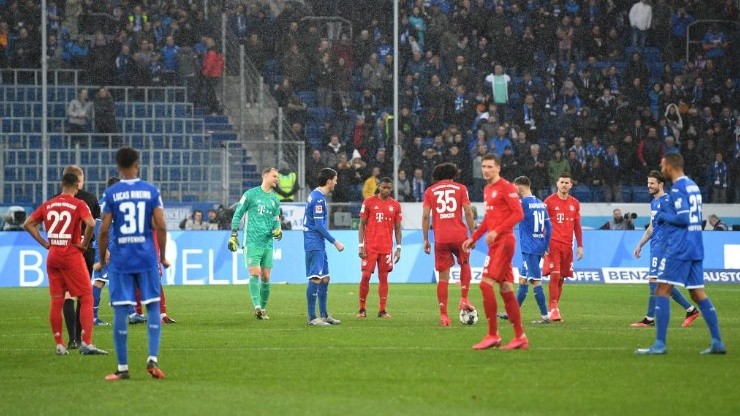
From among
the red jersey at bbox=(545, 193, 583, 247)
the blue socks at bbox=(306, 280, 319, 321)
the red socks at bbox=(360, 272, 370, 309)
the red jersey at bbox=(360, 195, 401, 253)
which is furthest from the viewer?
the red jersey at bbox=(545, 193, 583, 247)

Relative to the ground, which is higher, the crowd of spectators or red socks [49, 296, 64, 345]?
the crowd of spectators

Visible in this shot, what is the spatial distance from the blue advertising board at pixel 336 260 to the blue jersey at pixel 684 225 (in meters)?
17.6

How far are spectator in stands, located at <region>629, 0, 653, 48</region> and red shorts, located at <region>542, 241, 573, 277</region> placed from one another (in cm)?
2209

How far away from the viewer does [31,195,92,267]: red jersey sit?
1403 cm

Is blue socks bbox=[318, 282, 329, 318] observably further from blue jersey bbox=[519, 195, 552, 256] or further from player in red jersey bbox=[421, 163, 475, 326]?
blue jersey bbox=[519, 195, 552, 256]

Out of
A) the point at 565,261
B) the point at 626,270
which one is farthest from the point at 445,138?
the point at 565,261

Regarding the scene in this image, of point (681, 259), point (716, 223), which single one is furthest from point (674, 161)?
point (716, 223)

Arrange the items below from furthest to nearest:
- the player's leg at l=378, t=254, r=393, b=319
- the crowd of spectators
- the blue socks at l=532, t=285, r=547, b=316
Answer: the crowd of spectators
the player's leg at l=378, t=254, r=393, b=319
the blue socks at l=532, t=285, r=547, b=316

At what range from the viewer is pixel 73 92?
37.6m

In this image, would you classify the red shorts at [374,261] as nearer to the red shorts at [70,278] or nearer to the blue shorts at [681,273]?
the red shorts at [70,278]

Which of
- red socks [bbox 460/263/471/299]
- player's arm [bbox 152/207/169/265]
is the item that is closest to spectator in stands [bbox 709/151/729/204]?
red socks [bbox 460/263/471/299]

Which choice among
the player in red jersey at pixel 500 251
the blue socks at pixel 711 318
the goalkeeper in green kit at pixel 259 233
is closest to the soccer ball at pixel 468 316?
the goalkeeper in green kit at pixel 259 233

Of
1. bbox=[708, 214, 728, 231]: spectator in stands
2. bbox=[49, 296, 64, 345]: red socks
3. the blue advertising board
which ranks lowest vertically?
the blue advertising board

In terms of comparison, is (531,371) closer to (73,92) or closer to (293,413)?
(293,413)
